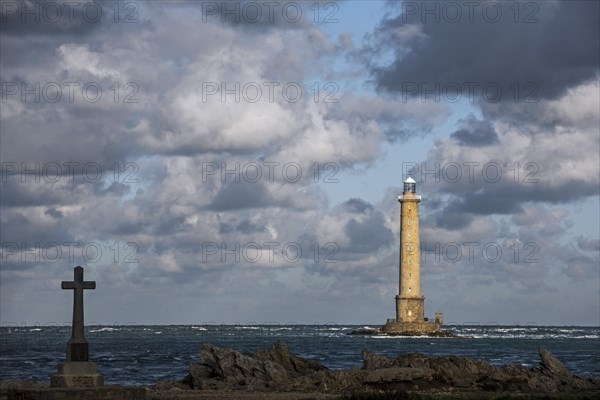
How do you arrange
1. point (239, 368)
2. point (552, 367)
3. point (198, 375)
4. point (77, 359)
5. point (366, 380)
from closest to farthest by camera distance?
point (77, 359)
point (366, 380)
point (239, 368)
point (198, 375)
point (552, 367)

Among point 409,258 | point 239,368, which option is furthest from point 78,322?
point 409,258

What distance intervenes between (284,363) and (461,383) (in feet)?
29.3

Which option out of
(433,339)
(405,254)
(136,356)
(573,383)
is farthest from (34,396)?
(433,339)

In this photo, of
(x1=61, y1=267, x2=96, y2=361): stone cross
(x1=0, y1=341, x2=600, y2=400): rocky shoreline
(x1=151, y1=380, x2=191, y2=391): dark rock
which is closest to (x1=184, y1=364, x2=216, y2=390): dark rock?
(x1=0, y1=341, x2=600, y2=400): rocky shoreline

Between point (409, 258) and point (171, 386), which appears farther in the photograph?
point (409, 258)

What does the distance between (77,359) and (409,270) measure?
70.1 meters

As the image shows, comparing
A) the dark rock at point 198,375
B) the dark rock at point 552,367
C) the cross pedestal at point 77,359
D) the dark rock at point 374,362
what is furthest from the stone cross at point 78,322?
the dark rock at point 552,367

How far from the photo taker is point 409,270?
100688mm

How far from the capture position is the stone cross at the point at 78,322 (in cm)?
3234

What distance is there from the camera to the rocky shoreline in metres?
37.8

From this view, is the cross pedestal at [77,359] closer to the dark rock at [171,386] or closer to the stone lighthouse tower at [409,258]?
the dark rock at [171,386]

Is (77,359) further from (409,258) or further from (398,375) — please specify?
(409,258)

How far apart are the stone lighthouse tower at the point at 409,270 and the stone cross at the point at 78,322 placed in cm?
6891

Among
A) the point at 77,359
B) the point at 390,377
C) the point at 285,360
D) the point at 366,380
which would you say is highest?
the point at 77,359
